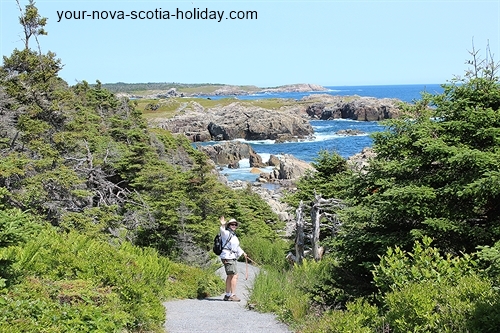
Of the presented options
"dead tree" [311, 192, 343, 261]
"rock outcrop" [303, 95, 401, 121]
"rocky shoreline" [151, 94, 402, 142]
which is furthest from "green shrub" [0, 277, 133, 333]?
"rock outcrop" [303, 95, 401, 121]

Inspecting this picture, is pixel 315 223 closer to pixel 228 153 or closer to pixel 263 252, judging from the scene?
pixel 263 252

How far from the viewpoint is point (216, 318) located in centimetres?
784

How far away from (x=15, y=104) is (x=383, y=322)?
14.8 m

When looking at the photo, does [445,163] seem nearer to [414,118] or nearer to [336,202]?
[414,118]

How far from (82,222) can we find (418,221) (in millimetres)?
8142

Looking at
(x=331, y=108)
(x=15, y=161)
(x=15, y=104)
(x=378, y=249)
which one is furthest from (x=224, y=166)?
(x=331, y=108)

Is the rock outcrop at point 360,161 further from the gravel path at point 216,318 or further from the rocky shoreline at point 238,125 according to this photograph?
the rocky shoreline at point 238,125

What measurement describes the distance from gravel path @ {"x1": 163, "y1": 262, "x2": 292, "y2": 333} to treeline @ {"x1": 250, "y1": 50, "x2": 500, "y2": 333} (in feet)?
1.00

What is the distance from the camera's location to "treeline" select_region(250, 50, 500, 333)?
229 inches

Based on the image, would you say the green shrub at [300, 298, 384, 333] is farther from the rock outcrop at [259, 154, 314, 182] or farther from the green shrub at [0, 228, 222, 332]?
the rock outcrop at [259, 154, 314, 182]

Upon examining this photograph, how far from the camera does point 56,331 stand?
4812 mm

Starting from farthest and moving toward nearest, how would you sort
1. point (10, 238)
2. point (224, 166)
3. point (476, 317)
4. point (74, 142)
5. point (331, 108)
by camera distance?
point (331, 108), point (224, 166), point (74, 142), point (10, 238), point (476, 317)

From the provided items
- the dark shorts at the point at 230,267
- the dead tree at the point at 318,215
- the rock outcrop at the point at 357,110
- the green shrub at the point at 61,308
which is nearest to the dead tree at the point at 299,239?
the dead tree at the point at 318,215

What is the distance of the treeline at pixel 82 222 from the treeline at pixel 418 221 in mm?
2417
